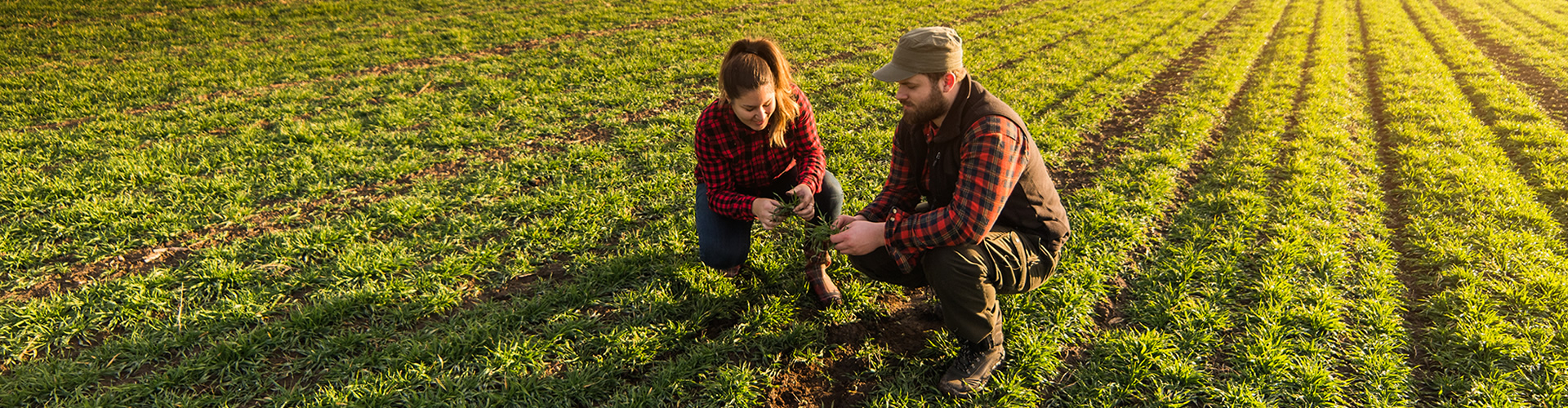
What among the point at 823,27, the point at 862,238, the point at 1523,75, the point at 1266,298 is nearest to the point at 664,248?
the point at 862,238

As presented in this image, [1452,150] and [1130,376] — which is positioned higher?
[1452,150]

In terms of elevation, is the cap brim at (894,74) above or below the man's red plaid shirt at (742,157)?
above

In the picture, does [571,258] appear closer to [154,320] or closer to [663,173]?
[663,173]

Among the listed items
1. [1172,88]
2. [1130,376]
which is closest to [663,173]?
[1130,376]

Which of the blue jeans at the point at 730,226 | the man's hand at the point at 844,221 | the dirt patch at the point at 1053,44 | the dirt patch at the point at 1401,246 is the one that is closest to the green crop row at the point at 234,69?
the dirt patch at the point at 1053,44

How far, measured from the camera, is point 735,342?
3871mm

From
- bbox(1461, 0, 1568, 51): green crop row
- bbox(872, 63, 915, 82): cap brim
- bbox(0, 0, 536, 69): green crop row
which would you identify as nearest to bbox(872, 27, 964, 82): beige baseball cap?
bbox(872, 63, 915, 82): cap brim

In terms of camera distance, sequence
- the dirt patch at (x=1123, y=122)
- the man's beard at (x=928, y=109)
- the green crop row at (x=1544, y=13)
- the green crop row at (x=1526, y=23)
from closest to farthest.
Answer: the man's beard at (x=928, y=109) < the dirt patch at (x=1123, y=122) < the green crop row at (x=1526, y=23) < the green crop row at (x=1544, y=13)

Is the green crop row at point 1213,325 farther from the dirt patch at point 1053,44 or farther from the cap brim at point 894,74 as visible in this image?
the dirt patch at point 1053,44

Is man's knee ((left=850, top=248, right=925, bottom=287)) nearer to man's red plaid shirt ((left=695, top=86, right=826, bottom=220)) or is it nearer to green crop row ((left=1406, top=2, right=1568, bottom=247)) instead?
man's red plaid shirt ((left=695, top=86, right=826, bottom=220))

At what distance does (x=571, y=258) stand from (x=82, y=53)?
14202 millimetres

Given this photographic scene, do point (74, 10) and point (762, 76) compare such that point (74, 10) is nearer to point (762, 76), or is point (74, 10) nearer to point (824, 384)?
point (762, 76)

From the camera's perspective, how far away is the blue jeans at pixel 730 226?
4082 millimetres

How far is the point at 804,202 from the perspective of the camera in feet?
11.9
